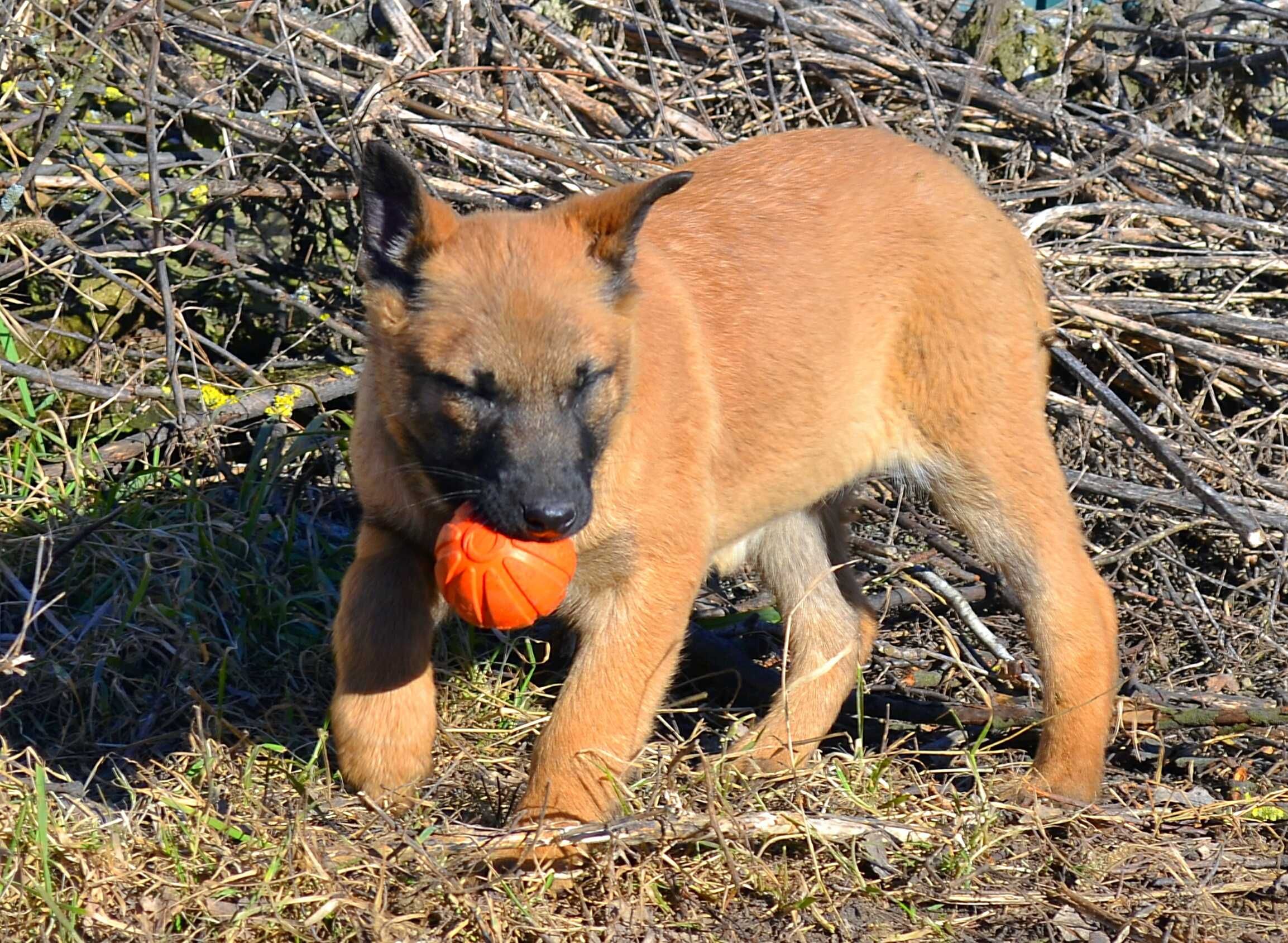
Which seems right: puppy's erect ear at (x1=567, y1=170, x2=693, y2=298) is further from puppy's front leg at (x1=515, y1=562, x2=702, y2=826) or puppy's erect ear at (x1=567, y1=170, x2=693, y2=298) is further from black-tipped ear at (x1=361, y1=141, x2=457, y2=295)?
puppy's front leg at (x1=515, y1=562, x2=702, y2=826)

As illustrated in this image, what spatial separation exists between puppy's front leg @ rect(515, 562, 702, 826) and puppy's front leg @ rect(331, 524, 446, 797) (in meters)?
0.38

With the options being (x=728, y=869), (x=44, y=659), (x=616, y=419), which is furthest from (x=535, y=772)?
(x=44, y=659)

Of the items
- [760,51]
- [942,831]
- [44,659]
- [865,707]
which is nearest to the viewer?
[942,831]

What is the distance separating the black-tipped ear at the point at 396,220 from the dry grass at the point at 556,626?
1.34 m

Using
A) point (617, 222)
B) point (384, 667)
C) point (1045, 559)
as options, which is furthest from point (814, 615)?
point (617, 222)

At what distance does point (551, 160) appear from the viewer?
6.01 metres

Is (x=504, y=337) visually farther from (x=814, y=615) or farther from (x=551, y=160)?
(x=551, y=160)

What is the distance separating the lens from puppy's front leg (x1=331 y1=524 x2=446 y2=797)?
3994mm

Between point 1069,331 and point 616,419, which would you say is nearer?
point 616,419

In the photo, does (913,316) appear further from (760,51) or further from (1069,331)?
(760,51)

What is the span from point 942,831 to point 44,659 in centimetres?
287

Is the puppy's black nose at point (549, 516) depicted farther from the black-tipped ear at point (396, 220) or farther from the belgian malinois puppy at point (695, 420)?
the black-tipped ear at point (396, 220)

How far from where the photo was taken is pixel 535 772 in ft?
12.8

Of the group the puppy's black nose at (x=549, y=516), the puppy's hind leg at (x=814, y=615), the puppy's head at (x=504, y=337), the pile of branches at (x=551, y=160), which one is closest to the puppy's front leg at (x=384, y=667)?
the puppy's head at (x=504, y=337)
